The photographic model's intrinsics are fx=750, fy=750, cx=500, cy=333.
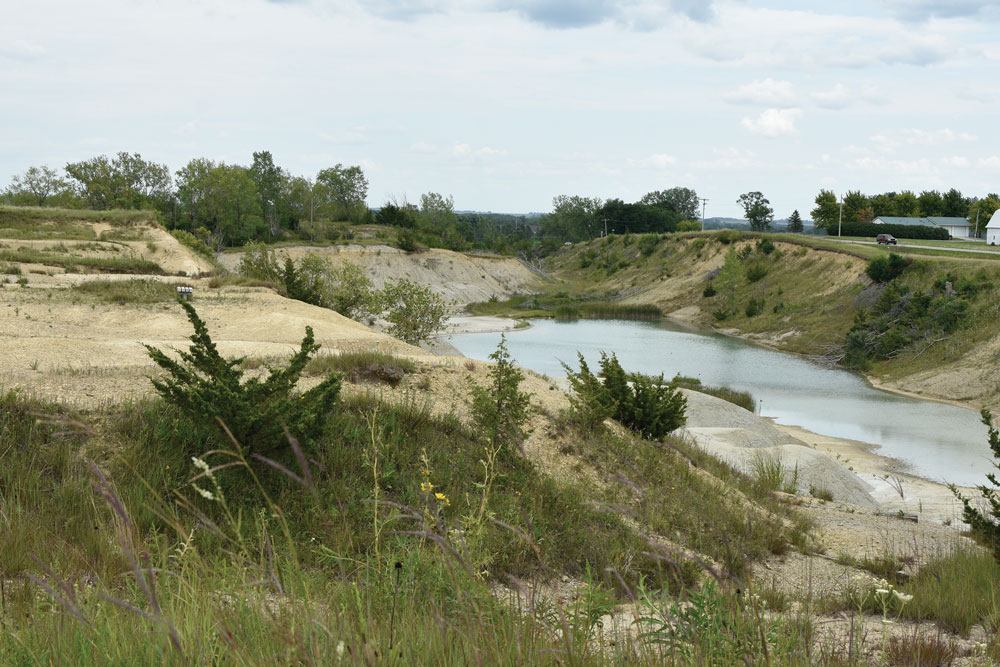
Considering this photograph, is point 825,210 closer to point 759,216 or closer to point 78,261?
point 759,216

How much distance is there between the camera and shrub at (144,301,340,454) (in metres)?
7.69

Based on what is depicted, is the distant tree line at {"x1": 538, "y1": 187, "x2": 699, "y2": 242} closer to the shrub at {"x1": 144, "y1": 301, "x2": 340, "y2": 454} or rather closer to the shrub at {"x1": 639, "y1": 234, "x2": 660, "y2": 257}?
the shrub at {"x1": 639, "y1": 234, "x2": 660, "y2": 257}

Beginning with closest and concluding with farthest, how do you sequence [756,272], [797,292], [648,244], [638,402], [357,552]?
[357,552] < [638,402] < [797,292] < [756,272] < [648,244]

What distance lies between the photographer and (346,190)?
112 metres

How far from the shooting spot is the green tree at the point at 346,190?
360 ft

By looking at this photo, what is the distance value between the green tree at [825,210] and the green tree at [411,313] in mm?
82301

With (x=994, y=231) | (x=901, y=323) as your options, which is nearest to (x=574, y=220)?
(x=994, y=231)

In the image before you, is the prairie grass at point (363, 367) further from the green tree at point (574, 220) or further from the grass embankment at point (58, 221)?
the green tree at point (574, 220)

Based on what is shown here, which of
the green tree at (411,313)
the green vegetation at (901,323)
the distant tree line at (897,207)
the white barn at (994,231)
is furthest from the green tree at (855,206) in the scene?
the green tree at (411,313)

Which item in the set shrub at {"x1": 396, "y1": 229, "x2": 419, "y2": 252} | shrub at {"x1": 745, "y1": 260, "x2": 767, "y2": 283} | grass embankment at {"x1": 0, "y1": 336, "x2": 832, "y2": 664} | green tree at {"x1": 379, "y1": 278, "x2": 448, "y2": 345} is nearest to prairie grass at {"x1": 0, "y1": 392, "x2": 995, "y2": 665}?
grass embankment at {"x1": 0, "y1": 336, "x2": 832, "y2": 664}

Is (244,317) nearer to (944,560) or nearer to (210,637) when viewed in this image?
(944,560)

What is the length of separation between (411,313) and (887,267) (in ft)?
111

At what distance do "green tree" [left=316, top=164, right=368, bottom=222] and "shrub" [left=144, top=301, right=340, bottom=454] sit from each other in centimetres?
10107

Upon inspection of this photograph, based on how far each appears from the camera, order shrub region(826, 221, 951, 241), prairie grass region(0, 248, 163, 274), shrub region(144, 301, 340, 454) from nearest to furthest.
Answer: shrub region(144, 301, 340, 454), prairie grass region(0, 248, 163, 274), shrub region(826, 221, 951, 241)
